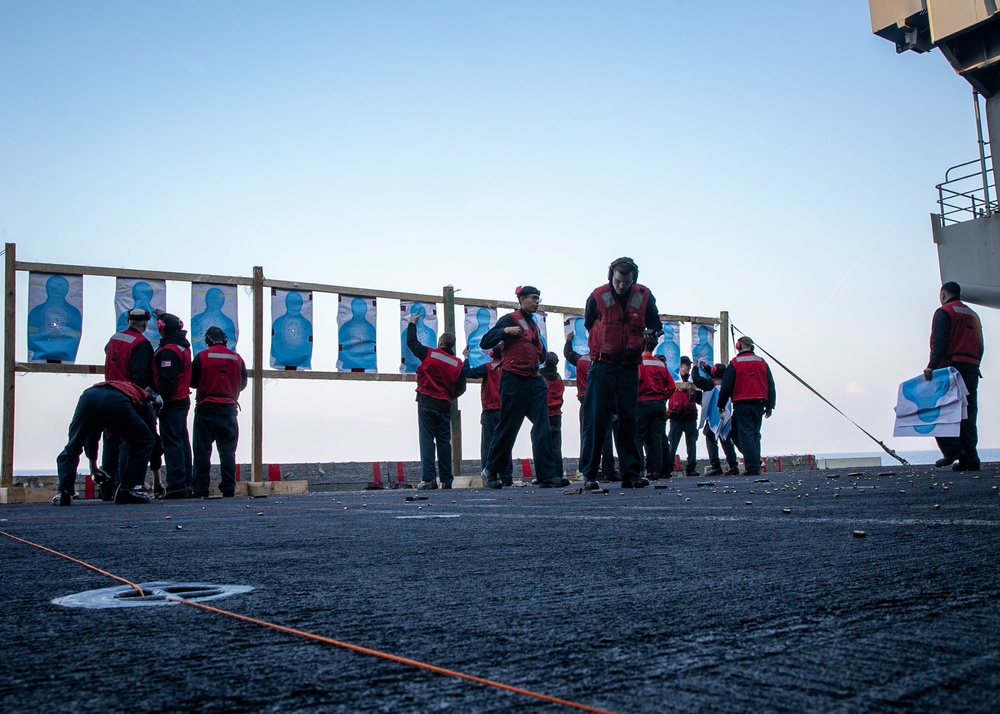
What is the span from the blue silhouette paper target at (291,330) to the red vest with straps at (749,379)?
19.9ft

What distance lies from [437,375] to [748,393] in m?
3.75

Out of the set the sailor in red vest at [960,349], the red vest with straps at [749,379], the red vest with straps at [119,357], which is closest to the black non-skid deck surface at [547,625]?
the sailor in red vest at [960,349]

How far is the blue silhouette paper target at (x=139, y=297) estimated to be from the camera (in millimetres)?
11531

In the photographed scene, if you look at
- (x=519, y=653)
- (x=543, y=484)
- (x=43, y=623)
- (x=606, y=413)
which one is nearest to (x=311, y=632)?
(x=519, y=653)

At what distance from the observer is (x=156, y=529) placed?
3.29 meters

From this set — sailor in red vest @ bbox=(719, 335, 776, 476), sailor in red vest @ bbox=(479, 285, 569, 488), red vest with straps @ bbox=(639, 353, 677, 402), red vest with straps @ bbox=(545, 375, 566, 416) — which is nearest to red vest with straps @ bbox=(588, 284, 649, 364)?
sailor in red vest @ bbox=(479, 285, 569, 488)

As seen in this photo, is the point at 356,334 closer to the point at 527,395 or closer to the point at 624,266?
the point at 527,395

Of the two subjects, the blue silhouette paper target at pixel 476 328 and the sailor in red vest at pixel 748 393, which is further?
the blue silhouette paper target at pixel 476 328

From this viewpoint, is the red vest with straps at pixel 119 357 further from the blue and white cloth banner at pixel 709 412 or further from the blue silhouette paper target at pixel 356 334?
the blue and white cloth banner at pixel 709 412

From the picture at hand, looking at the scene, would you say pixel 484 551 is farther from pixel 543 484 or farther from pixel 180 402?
pixel 180 402

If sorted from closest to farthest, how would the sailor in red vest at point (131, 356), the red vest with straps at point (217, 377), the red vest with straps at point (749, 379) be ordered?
the sailor in red vest at point (131, 356), the red vest with straps at point (217, 377), the red vest with straps at point (749, 379)

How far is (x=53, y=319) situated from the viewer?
11188 millimetres

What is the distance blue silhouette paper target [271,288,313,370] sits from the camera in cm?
1248

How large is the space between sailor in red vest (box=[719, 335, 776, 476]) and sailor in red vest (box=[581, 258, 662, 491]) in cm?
425
